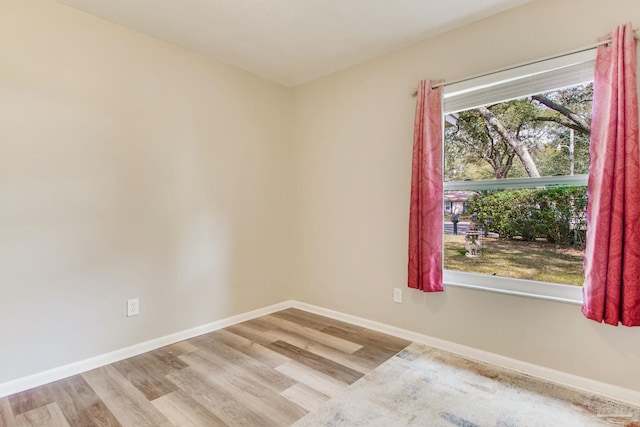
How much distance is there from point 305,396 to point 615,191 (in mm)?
2033

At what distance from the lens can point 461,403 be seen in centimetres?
179

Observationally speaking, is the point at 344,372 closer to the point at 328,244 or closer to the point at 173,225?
the point at 328,244

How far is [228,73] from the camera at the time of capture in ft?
9.75

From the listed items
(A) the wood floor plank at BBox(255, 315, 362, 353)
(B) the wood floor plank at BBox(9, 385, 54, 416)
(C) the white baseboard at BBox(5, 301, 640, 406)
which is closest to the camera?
(B) the wood floor plank at BBox(9, 385, 54, 416)

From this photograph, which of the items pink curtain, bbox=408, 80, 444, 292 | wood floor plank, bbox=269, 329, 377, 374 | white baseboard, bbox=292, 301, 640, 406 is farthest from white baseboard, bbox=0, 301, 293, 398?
pink curtain, bbox=408, 80, 444, 292

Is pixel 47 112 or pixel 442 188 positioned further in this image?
pixel 442 188

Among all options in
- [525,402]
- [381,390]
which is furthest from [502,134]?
[381,390]

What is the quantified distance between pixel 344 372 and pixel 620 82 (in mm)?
2288

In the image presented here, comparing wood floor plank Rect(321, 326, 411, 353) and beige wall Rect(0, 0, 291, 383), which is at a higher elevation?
beige wall Rect(0, 0, 291, 383)

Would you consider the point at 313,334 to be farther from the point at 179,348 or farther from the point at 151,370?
the point at 151,370

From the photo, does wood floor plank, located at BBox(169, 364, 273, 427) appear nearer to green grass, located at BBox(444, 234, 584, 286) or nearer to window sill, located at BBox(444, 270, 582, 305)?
window sill, located at BBox(444, 270, 582, 305)

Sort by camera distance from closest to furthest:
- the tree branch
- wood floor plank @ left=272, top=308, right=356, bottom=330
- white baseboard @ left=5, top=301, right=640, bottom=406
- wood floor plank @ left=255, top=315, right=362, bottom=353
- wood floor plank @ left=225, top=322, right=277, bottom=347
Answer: white baseboard @ left=5, top=301, right=640, bottom=406
the tree branch
wood floor plank @ left=255, top=315, right=362, bottom=353
wood floor plank @ left=225, top=322, right=277, bottom=347
wood floor plank @ left=272, top=308, right=356, bottom=330

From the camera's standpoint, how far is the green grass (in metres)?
2.07

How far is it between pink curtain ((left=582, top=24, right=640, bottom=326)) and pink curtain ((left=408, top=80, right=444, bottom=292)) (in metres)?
0.87
